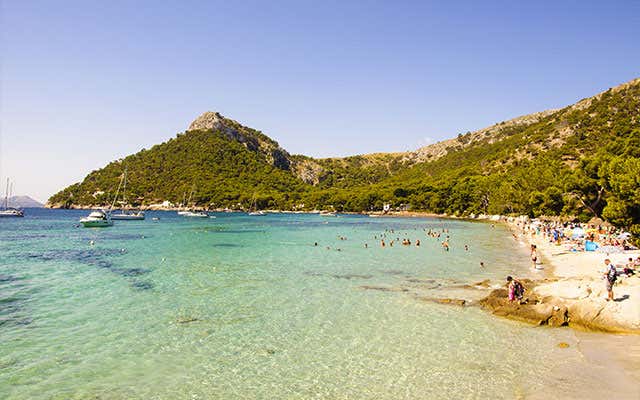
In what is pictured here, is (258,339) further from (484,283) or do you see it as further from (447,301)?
(484,283)

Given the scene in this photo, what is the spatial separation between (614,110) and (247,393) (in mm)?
180866

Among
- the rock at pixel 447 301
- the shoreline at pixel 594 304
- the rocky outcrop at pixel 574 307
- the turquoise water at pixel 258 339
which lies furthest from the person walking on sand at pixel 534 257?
the rock at pixel 447 301

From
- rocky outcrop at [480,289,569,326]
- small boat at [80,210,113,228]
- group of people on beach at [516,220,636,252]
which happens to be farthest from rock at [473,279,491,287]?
small boat at [80,210,113,228]

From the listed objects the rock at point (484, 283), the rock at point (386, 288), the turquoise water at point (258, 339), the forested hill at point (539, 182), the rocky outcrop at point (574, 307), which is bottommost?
the turquoise water at point (258, 339)

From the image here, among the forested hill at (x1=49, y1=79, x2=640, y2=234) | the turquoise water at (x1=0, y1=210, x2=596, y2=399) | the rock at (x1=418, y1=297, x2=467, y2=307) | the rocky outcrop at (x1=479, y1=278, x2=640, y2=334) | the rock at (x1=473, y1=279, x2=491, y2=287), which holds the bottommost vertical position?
the turquoise water at (x1=0, y1=210, x2=596, y2=399)

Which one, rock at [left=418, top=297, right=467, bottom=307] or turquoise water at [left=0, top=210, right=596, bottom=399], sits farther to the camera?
rock at [left=418, top=297, right=467, bottom=307]

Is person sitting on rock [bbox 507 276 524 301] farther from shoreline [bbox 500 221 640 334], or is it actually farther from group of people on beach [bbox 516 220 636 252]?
group of people on beach [bbox 516 220 636 252]

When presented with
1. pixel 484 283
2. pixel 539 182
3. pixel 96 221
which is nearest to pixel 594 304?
pixel 484 283

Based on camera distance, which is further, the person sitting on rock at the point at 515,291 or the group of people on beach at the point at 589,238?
the group of people on beach at the point at 589,238

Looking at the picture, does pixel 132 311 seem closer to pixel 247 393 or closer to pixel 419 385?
pixel 247 393

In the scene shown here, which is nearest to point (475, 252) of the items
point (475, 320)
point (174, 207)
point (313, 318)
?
point (475, 320)

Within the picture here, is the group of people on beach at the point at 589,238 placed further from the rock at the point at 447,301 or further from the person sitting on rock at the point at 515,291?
the rock at the point at 447,301

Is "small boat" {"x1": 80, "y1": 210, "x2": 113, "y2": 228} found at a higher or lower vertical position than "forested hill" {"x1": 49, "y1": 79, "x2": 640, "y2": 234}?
lower

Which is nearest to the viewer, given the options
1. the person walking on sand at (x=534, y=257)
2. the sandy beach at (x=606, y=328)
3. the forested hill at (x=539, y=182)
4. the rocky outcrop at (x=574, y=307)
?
the sandy beach at (x=606, y=328)
